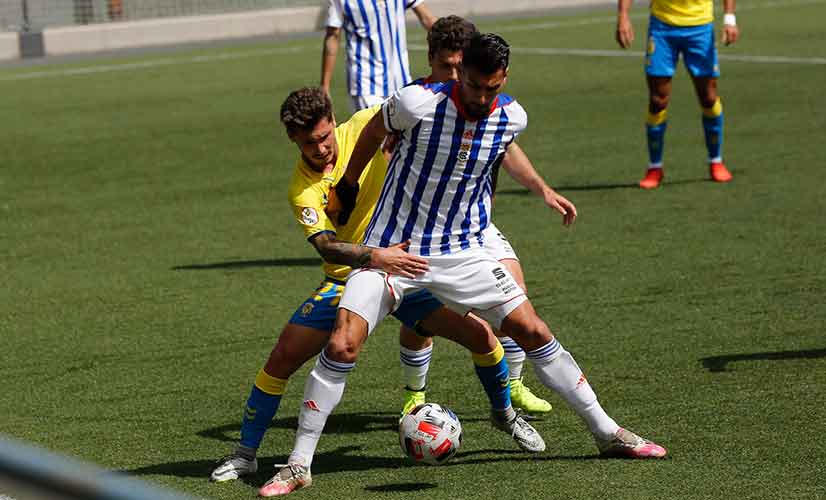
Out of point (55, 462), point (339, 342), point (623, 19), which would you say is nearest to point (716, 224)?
point (623, 19)

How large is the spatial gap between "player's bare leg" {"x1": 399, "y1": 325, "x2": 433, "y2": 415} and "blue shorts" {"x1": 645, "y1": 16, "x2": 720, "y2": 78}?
236 inches

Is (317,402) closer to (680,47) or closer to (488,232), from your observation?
(488,232)

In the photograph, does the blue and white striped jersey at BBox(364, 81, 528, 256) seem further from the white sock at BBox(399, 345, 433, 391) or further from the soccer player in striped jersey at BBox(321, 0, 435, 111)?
the soccer player in striped jersey at BBox(321, 0, 435, 111)

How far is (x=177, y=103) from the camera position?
1795 centimetres

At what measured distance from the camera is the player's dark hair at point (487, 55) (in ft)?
14.9

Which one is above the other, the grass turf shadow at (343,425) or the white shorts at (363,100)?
the white shorts at (363,100)

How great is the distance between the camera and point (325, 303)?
199 inches

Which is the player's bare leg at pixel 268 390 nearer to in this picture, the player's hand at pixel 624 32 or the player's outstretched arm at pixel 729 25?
the player's hand at pixel 624 32

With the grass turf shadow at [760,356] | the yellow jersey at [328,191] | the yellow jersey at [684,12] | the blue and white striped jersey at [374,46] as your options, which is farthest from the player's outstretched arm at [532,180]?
the yellow jersey at [684,12]

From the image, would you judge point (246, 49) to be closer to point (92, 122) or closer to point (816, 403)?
point (92, 122)

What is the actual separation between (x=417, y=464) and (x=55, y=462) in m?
3.91

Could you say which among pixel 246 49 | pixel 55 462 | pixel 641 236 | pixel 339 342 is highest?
pixel 55 462

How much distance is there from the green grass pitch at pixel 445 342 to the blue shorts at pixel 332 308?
0.59m

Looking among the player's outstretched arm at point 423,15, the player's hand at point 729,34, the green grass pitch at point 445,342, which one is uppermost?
the player's outstretched arm at point 423,15
